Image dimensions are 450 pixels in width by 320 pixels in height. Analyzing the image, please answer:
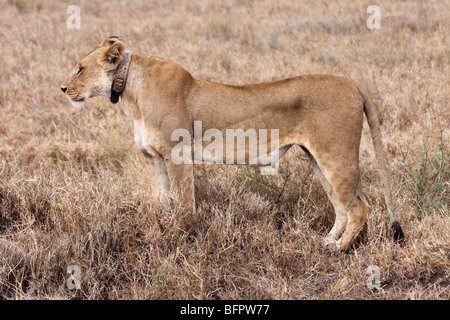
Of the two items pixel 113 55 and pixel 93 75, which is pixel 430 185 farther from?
pixel 93 75

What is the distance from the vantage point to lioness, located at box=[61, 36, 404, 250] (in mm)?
3793

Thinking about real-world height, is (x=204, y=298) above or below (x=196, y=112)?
below

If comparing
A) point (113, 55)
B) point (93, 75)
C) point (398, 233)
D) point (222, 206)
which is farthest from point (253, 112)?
point (398, 233)

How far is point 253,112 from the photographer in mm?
3934

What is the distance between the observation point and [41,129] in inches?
262

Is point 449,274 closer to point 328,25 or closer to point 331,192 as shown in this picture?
point 331,192

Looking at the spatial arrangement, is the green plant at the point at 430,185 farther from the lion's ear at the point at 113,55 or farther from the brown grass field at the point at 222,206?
the lion's ear at the point at 113,55

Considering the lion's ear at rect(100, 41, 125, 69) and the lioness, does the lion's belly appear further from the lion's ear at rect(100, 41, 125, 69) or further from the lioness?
the lion's ear at rect(100, 41, 125, 69)

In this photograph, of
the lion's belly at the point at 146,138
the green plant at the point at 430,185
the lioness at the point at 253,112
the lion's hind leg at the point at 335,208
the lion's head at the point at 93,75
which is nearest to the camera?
the lioness at the point at 253,112

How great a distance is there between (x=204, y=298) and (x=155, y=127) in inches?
51.5

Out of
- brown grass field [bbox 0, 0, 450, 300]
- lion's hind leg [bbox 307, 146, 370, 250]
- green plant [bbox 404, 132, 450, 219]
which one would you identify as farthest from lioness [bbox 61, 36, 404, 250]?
green plant [bbox 404, 132, 450, 219]

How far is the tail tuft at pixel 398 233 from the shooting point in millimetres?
3844

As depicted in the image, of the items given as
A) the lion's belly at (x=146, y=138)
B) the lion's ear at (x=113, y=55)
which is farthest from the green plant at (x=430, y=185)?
the lion's ear at (x=113, y=55)

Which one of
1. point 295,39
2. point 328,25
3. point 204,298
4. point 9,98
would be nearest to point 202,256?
point 204,298
